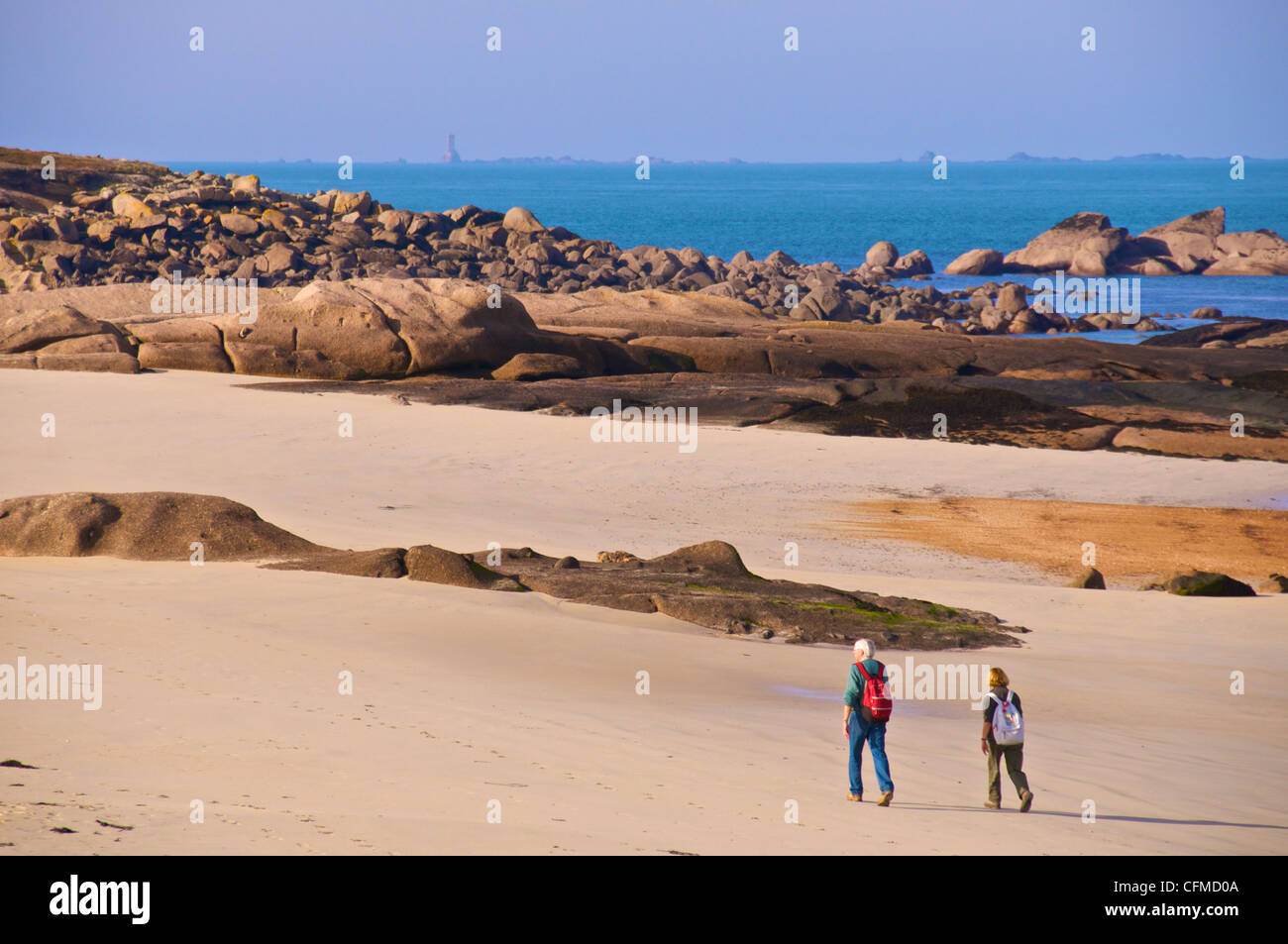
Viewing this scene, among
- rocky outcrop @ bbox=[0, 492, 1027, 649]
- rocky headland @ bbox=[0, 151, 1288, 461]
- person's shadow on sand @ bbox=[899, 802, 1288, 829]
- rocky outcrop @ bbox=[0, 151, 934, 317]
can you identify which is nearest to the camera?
person's shadow on sand @ bbox=[899, 802, 1288, 829]

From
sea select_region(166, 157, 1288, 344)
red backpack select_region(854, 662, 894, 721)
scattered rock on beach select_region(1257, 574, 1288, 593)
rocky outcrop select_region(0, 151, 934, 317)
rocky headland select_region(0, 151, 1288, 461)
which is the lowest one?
scattered rock on beach select_region(1257, 574, 1288, 593)

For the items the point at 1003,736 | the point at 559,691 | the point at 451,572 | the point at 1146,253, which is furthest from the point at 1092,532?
the point at 1146,253

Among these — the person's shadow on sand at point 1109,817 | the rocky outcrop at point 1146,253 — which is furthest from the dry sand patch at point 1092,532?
the rocky outcrop at point 1146,253

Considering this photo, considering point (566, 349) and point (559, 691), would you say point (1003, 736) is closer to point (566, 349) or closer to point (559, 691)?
point (559, 691)

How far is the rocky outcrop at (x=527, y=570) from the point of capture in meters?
13.8

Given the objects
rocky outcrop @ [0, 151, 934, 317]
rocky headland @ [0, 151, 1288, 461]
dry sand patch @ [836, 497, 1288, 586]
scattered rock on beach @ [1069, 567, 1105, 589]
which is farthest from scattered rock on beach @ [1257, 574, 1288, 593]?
rocky outcrop @ [0, 151, 934, 317]

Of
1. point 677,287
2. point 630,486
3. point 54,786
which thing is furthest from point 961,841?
point 677,287

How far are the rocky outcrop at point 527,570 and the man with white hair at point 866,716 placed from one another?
4.70 metres

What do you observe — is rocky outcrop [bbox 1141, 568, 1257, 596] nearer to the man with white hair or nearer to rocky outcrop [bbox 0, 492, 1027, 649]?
rocky outcrop [bbox 0, 492, 1027, 649]

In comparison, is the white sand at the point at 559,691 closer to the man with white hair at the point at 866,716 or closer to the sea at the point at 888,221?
the man with white hair at the point at 866,716

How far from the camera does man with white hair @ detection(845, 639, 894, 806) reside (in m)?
8.66

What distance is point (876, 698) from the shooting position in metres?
8.64

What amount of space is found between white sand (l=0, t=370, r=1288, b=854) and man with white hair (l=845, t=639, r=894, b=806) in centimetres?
30

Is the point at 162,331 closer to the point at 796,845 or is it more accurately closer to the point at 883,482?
the point at 883,482
